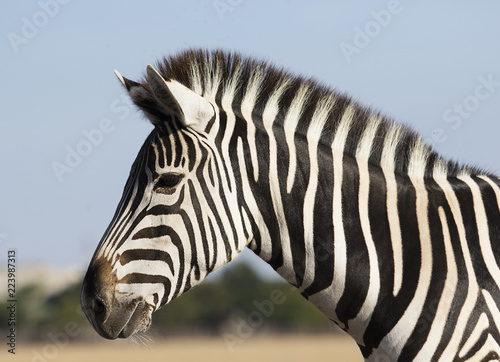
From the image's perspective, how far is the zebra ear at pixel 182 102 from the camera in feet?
15.5

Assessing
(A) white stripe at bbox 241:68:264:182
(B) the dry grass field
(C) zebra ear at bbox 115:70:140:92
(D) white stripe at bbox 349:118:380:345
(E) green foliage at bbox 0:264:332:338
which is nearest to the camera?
(D) white stripe at bbox 349:118:380:345

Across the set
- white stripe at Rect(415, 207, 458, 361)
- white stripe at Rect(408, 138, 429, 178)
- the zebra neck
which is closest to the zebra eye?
the zebra neck

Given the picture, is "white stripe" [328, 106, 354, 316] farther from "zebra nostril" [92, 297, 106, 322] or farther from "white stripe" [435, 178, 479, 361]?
"zebra nostril" [92, 297, 106, 322]

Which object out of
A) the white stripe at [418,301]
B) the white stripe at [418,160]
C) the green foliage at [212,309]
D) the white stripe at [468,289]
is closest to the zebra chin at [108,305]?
the white stripe at [418,301]

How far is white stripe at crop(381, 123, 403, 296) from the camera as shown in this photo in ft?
16.0

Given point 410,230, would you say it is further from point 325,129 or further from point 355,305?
point 325,129

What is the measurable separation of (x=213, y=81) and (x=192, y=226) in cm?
125

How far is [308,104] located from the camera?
5.27m

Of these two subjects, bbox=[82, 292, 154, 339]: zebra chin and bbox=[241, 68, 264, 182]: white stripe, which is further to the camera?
bbox=[241, 68, 264, 182]: white stripe

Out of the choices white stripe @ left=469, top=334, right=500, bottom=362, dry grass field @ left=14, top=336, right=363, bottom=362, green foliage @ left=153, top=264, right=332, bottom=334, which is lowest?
green foliage @ left=153, top=264, right=332, bottom=334

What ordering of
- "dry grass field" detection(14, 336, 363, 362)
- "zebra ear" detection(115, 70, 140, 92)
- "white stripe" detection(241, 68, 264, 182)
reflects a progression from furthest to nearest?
"dry grass field" detection(14, 336, 363, 362)
"zebra ear" detection(115, 70, 140, 92)
"white stripe" detection(241, 68, 264, 182)

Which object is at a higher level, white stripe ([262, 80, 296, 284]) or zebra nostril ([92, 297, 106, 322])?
white stripe ([262, 80, 296, 284])

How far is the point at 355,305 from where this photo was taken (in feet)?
16.0

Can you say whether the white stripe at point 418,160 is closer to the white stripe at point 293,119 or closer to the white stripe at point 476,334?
the white stripe at point 293,119
